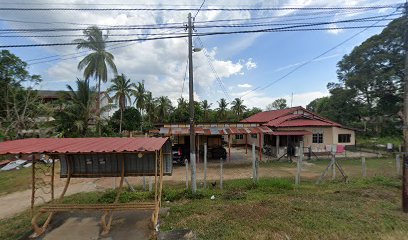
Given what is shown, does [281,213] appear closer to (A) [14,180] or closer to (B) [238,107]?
(A) [14,180]

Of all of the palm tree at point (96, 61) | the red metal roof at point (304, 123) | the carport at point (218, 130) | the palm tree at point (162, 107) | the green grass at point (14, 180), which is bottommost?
the green grass at point (14, 180)

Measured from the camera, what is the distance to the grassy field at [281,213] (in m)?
5.55

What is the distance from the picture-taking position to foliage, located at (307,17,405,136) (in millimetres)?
26434

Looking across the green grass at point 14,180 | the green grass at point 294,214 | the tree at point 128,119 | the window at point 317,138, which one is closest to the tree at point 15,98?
the green grass at point 14,180

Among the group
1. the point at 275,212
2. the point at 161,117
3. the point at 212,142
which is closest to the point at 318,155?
the point at 212,142

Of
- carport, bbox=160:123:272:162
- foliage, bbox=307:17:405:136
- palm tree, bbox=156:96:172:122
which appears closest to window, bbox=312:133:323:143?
carport, bbox=160:123:272:162

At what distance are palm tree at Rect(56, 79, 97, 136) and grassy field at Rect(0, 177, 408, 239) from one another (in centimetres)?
1543

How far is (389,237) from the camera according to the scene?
530 cm

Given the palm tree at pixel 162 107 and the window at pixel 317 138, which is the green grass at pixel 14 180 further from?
the palm tree at pixel 162 107

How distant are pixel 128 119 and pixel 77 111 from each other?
667 inches

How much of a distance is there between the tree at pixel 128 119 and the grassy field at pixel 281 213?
29771 millimetres

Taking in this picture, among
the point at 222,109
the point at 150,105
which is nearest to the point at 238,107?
the point at 222,109

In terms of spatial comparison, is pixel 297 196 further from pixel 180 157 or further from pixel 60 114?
pixel 60 114

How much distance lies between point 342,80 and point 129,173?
1313 inches
